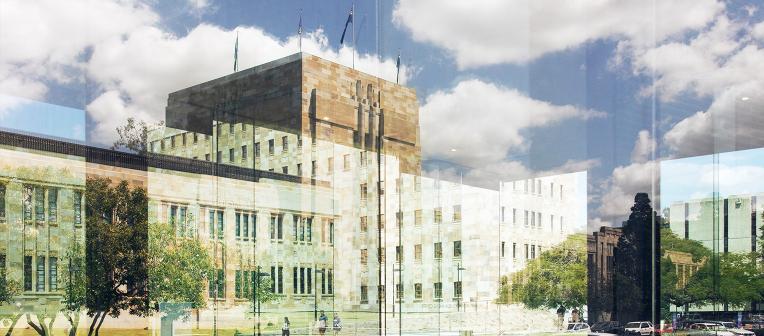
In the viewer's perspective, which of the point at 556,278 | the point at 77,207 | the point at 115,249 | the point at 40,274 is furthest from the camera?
the point at 115,249

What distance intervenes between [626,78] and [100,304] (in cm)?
815

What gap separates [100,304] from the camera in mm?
13430

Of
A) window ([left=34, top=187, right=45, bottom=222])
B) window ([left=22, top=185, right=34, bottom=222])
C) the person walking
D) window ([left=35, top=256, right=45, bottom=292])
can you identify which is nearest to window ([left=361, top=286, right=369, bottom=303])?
the person walking

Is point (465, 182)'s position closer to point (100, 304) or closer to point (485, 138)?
point (485, 138)

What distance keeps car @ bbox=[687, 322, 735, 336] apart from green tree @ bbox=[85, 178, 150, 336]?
7.67 meters

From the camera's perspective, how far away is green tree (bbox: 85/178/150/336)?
13.4 meters

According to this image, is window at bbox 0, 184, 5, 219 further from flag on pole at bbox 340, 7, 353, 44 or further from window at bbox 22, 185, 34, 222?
flag on pole at bbox 340, 7, 353, 44

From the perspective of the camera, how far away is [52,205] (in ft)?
42.9

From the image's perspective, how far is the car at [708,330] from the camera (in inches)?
396

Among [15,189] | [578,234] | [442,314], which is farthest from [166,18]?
[578,234]

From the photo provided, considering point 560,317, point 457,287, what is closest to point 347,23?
point 457,287

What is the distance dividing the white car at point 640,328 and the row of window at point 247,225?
3.83 meters

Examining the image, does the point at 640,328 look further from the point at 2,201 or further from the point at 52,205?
the point at 2,201

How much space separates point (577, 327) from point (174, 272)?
576 cm
